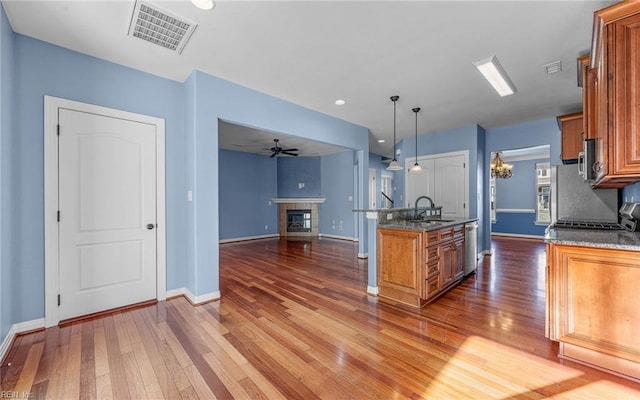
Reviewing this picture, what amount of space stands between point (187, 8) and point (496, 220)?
944 cm

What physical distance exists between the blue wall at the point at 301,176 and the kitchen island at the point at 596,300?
650cm

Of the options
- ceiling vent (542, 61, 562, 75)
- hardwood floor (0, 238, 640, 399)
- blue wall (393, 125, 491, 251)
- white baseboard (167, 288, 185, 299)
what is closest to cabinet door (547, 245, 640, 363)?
hardwood floor (0, 238, 640, 399)

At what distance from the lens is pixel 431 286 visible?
294 cm

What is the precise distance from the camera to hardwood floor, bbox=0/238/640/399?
5.41 ft

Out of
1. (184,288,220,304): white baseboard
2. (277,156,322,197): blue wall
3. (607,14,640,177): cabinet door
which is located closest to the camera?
(607,14,640,177): cabinet door

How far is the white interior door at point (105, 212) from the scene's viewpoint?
2.58 metres

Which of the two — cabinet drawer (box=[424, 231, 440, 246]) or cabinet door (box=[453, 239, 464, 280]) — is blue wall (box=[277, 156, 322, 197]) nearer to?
cabinet door (box=[453, 239, 464, 280])

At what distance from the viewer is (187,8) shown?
80.7 inches

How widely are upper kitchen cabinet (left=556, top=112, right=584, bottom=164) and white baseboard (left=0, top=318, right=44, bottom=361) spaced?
6.24m

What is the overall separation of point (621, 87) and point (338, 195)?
6.27 meters

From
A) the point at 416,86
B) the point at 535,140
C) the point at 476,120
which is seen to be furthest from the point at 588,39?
the point at 535,140

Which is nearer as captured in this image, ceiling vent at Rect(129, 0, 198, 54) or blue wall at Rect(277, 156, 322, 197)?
ceiling vent at Rect(129, 0, 198, 54)

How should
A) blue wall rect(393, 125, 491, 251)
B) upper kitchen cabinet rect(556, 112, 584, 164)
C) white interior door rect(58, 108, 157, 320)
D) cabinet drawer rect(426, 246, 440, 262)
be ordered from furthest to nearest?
blue wall rect(393, 125, 491, 251) → upper kitchen cabinet rect(556, 112, 584, 164) → cabinet drawer rect(426, 246, 440, 262) → white interior door rect(58, 108, 157, 320)

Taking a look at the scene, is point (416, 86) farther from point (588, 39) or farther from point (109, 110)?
point (109, 110)
